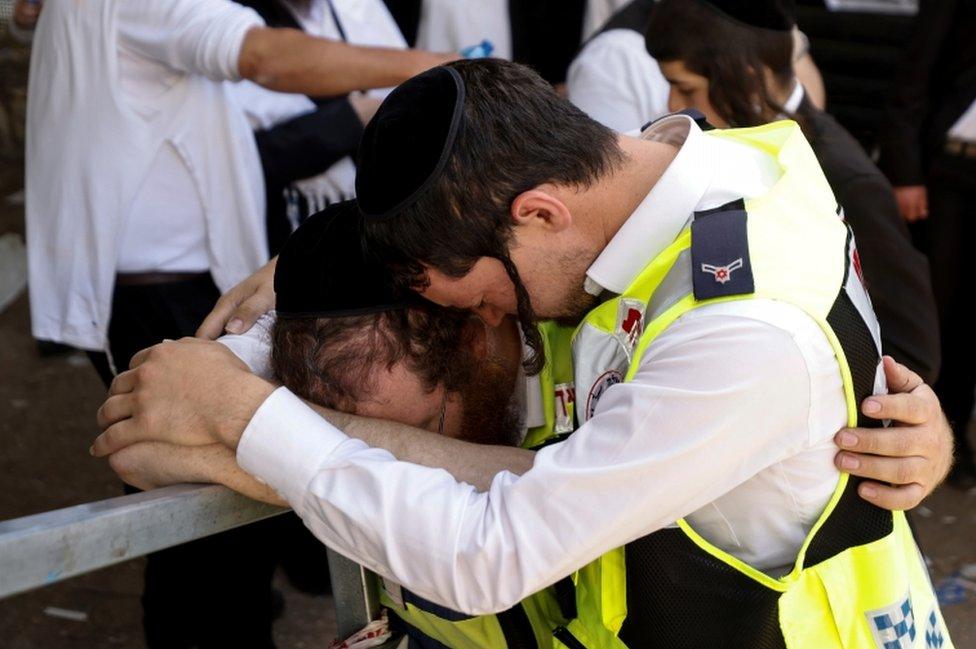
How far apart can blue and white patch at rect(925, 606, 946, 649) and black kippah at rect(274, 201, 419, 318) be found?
92 centimetres

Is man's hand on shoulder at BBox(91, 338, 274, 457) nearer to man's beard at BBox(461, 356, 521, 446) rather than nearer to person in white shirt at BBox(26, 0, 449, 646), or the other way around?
man's beard at BBox(461, 356, 521, 446)

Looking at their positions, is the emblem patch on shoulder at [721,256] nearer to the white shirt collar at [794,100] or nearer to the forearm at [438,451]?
the forearm at [438,451]

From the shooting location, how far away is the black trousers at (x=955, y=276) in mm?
4145

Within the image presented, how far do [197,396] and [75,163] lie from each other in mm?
1313

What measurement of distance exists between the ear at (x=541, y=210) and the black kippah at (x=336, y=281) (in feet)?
0.91

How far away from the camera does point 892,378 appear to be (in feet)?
5.60

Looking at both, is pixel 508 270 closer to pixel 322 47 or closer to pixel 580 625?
pixel 580 625

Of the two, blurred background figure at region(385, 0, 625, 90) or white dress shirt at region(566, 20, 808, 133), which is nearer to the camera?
white dress shirt at region(566, 20, 808, 133)

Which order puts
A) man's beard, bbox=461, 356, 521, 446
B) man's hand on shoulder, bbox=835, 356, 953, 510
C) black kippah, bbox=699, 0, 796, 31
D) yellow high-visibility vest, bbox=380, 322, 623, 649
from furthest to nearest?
black kippah, bbox=699, 0, 796, 31 → man's beard, bbox=461, 356, 521, 446 → yellow high-visibility vest, bbox=380, 322, 623, 649 → man's hand on shoulder, bbox=835, 356, 953, 510

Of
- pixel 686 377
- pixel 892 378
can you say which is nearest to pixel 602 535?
pixel 686 377

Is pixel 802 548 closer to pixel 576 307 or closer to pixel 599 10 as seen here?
pixel 576 307

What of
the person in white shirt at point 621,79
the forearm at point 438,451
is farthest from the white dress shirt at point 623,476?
the person in white shirt at point 621,79

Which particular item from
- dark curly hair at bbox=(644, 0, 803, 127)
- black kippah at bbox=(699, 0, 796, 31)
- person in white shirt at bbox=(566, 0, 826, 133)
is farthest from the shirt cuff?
person in white shirt at bbox=(566, 0, 826, 133)

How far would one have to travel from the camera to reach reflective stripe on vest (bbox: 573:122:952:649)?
1.47 m
